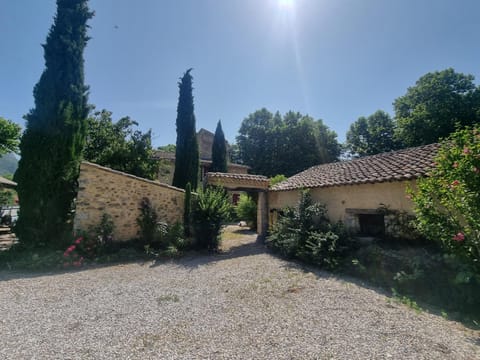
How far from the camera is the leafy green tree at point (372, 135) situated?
25.7 metres

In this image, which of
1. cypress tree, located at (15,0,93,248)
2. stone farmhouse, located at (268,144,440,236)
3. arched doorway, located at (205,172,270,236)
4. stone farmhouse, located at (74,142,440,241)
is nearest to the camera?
stone farmhouse, located at (268,144,440,236)

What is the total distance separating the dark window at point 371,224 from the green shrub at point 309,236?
4.63ft

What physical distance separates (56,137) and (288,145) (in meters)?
26.3

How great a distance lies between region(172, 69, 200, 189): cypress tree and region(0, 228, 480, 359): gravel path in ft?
30.9

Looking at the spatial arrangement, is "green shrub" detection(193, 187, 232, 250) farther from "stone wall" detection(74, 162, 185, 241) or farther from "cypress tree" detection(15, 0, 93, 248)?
"cypress tree" detection(15, 0, 93, 248)

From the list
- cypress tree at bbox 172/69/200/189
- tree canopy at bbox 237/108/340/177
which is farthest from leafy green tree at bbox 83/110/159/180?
tree canopy at bbox 237/108/340/177

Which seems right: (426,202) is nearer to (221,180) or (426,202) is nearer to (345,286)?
(345,286)

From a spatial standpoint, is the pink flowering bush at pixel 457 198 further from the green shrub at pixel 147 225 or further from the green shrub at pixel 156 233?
the green shrub at pixel 147 225

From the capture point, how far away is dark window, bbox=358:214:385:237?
27.1ft

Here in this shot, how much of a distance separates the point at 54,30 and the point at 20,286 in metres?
9.33

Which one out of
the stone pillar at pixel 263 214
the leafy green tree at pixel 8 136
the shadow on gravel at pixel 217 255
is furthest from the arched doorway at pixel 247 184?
the leafy green tree at pixel 8 136

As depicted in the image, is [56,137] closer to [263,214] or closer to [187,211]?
[187,211]

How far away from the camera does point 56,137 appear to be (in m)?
8.04

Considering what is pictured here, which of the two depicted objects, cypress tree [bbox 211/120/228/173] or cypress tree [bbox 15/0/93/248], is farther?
cypress tree [bbox 211/120/228/173]
